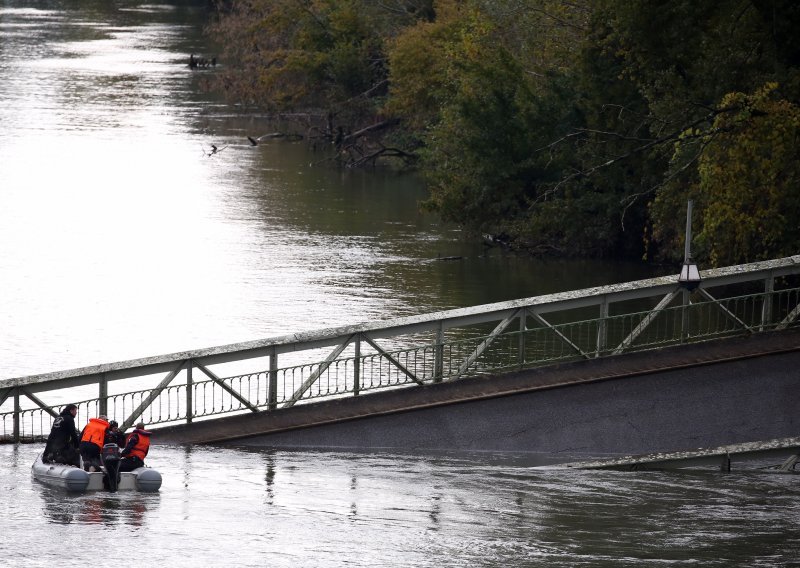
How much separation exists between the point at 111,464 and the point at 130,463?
22 centimetres

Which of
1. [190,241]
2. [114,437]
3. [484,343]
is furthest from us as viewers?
[190,241]

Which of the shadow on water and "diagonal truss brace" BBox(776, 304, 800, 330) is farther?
"diagonal truss brace" BBox(776, 304, 800, 330)

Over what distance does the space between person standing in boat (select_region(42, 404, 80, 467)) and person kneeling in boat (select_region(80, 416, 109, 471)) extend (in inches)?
10.0

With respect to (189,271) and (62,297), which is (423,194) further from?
(62,297)

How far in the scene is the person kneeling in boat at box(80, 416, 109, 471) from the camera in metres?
19.0

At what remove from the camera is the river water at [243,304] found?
15.8 metres

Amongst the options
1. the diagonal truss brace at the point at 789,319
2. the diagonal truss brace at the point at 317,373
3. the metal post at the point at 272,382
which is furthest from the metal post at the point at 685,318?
the metal post at the point at 272,382

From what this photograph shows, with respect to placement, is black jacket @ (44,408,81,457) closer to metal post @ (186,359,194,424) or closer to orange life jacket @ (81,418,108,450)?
orange life jacket @ (81,418,108,450)

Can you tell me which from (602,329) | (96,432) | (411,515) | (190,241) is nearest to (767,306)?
(602,329)

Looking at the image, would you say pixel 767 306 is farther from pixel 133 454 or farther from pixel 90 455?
pixel 90 455

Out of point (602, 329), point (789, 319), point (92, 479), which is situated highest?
point (789, 319)

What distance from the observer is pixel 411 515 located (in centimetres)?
1711

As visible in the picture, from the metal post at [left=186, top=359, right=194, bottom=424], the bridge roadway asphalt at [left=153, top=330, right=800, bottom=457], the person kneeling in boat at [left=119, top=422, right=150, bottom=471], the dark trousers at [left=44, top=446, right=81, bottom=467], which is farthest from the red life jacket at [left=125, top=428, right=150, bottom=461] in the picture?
the bridge roadway asphalt at [left=153, top=330, right=800, bottom=457]

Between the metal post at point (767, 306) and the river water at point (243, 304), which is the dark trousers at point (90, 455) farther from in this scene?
the metal post at point (767, 306)
